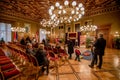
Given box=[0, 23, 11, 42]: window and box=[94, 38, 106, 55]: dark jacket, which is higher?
box=[0, 23, 11, 42]: window

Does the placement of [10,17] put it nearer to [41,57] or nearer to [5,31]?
[5,31]

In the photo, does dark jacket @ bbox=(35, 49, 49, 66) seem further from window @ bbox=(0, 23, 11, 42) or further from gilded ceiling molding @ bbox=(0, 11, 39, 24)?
window @ bbox=(0, 23, 11, 42)

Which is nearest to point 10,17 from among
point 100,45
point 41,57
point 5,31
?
point 5,31

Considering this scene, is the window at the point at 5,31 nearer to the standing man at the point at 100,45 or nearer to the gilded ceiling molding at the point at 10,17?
the gilded ceiling molding at the point at 10,17

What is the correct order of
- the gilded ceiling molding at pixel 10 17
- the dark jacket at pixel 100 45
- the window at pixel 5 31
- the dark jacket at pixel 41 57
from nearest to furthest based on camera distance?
the dark jacket at pixel 41 57
the dark jacket at pixel 100 45
the gilded ceiling molding at pixel 10 17
the window at pixel 5 31

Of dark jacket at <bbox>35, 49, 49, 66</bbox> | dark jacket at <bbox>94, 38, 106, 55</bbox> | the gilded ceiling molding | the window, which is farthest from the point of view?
the window

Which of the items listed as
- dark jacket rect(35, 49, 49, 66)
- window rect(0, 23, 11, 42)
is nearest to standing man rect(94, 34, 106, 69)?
dark jacket rect(35, 49, 49, 66)

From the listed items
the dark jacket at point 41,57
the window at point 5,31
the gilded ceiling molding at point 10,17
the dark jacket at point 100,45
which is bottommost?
the dark jacket at point 41,57

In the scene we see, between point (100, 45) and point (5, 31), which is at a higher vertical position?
point (5, 31)

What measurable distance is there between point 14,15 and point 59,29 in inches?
364

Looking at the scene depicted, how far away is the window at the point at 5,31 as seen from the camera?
1531 centimetres

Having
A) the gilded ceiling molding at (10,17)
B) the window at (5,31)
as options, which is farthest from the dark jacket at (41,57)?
the window at (5,31)

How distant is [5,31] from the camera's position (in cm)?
1558

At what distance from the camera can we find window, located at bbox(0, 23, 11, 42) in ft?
50.2
